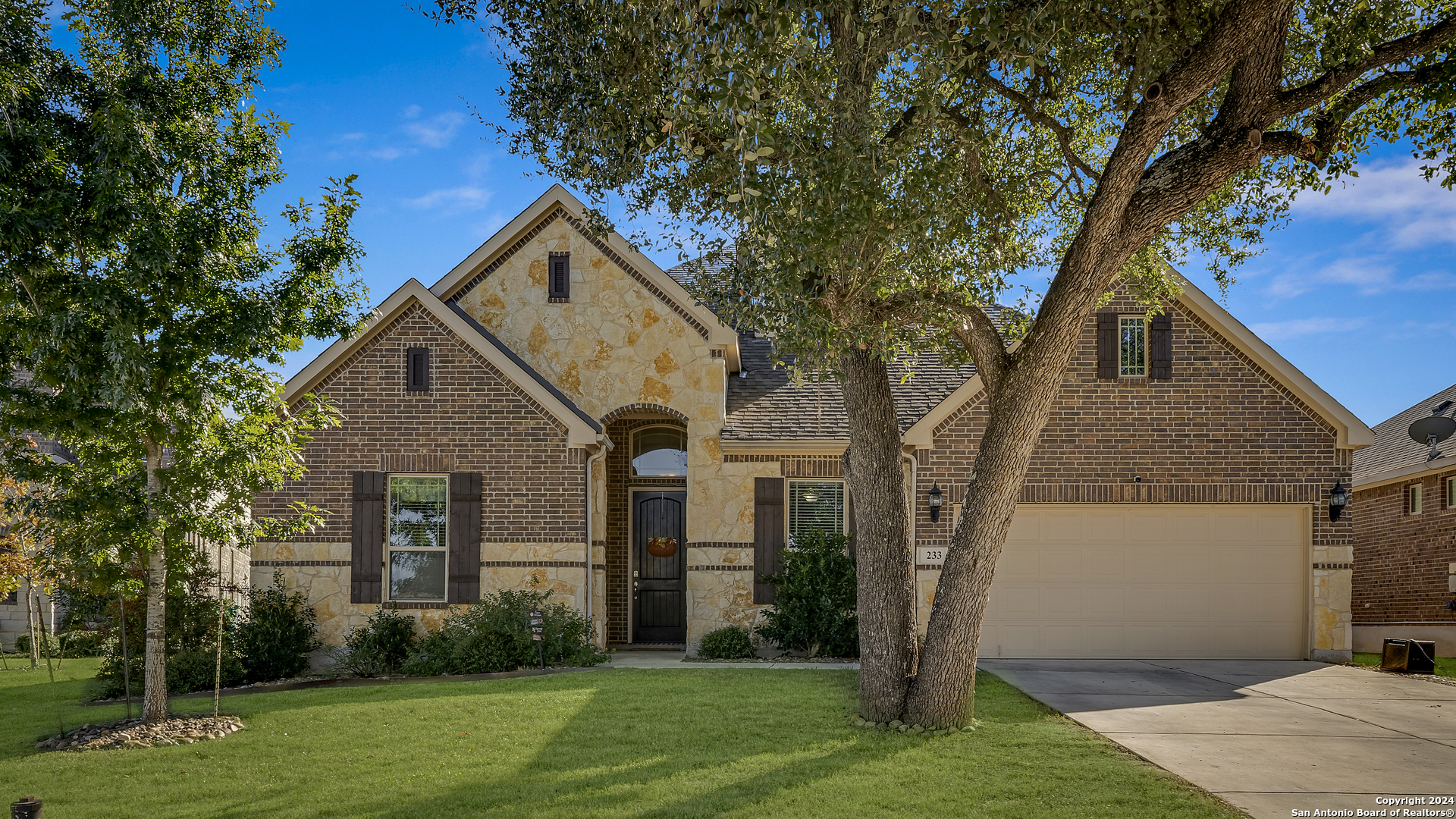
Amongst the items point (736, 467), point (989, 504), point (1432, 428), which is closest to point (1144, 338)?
point (1432, 428)

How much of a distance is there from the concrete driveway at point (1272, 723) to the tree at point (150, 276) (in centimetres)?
787

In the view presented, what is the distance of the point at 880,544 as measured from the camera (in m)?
8.13

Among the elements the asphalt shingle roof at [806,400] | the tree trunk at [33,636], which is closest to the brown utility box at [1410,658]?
the asphalt shingle roof at [806,400]

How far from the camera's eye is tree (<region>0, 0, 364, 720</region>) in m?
7.61

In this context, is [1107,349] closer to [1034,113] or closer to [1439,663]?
[1034,113]

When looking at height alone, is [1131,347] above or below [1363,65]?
below

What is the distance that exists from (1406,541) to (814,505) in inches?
441

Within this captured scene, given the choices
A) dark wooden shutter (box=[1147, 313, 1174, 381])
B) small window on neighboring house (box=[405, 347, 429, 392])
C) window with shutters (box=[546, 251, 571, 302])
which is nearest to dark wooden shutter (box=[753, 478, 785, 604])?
window with shutters (box=[546, 251, 571, 302])

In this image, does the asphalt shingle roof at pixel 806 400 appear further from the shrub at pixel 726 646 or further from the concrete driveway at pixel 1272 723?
the concrete driveway at pixel 1272 723

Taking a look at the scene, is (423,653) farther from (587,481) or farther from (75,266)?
(75,266)

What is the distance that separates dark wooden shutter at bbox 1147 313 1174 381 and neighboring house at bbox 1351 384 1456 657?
5.55 m

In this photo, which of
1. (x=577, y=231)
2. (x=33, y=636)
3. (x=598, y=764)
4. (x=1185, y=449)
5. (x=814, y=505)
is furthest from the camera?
(x=577, y=231)

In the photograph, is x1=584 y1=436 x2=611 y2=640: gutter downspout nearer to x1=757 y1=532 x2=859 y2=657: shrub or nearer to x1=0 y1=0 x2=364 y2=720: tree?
x1=757 y1=532 x2=859 y2=657: shrub

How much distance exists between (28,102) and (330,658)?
294 inches
